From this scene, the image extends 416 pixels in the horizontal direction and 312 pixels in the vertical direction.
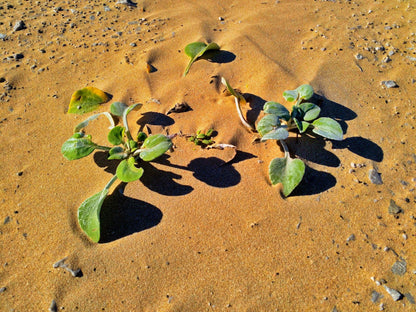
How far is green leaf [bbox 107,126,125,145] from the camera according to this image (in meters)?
2.32

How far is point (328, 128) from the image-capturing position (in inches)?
92.9

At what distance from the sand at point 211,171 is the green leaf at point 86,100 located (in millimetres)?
110

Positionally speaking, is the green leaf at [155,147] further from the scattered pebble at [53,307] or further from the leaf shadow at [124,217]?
the scattered pebble at [53,307]

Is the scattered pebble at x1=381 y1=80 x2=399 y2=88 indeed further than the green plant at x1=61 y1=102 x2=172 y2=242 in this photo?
Yes

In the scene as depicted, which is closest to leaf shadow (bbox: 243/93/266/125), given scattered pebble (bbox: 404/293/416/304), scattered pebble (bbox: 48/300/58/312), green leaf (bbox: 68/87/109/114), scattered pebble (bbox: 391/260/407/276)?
green leaf (bbox: 68/87/109/114)

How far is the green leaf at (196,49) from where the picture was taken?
9.71ft

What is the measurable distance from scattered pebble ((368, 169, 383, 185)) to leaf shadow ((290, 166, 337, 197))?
0.86ft

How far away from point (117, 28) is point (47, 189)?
188 cm

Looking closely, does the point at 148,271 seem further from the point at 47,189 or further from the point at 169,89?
the point at 169,89

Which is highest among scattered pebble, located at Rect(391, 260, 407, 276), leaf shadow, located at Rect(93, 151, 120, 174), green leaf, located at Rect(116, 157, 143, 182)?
green leaf, located at Rect(116, 157, 143, 182)

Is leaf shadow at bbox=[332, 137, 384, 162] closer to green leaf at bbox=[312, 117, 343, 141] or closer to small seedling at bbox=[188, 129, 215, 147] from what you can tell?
green leaf at bbox=[312, 117, 343, 141]

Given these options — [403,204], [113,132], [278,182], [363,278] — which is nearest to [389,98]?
[403,204]

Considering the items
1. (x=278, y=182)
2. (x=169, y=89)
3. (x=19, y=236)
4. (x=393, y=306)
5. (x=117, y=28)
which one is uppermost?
(x=117, y=28)

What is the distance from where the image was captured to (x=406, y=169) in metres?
2.40
